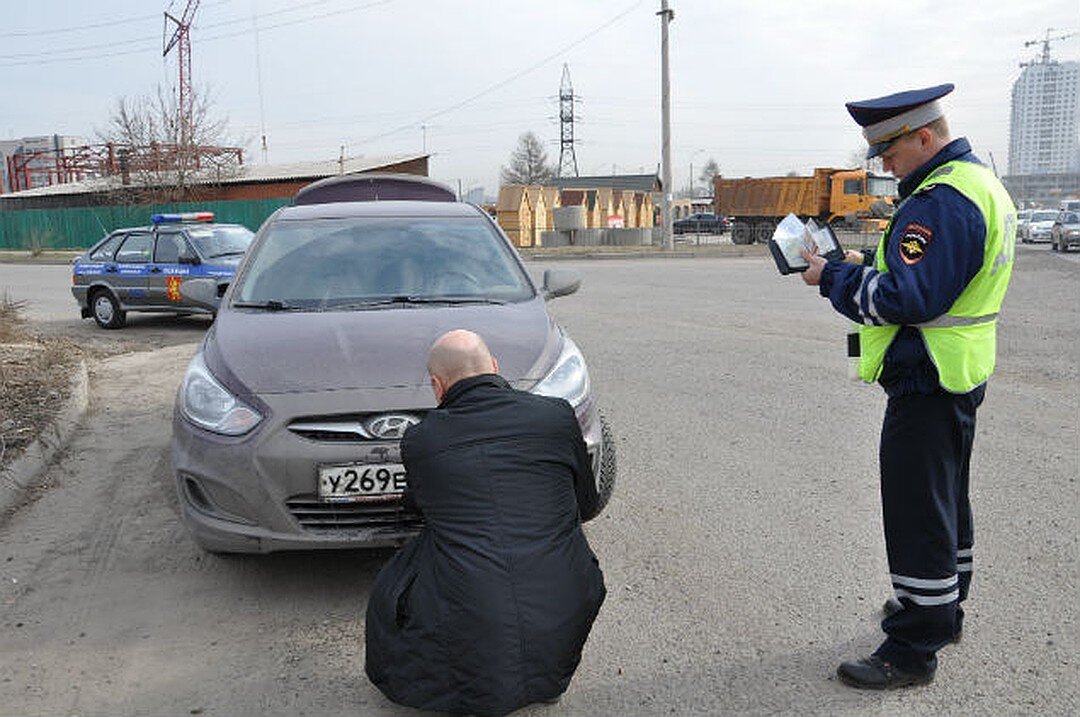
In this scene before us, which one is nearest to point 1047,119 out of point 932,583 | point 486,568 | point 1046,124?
point 1046,124

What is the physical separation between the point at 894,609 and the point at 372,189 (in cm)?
686

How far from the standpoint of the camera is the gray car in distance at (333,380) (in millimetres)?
3518

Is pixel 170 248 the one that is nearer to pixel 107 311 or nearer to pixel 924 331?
pixel 107 311

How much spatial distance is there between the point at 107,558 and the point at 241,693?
5.30 ft

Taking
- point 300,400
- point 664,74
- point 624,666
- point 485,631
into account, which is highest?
point 664,74

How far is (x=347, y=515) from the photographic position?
357 centimetres

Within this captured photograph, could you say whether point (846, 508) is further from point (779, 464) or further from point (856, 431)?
point (856, 431)

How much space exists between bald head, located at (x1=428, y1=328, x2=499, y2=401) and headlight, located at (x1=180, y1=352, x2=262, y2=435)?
3.24ft

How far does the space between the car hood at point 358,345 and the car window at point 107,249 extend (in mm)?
10174

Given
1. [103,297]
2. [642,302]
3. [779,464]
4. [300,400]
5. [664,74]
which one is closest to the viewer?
[300,400]

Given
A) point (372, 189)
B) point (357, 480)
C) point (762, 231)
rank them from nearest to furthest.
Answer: point (357, 480), point (372, 189), point (762, 231)

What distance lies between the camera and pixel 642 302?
14953 millimetres

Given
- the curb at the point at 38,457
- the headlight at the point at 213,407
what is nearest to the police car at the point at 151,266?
the curb at the point at 38,457

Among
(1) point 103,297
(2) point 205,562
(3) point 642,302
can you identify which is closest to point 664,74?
(3) point 642,302
